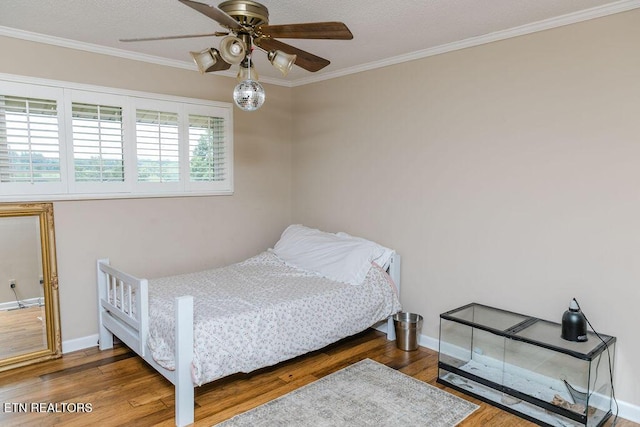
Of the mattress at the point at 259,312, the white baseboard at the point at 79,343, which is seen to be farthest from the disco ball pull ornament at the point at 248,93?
the white baseboard at the point at 79,343

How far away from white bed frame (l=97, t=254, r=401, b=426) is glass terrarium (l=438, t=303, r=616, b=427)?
78 centimetres

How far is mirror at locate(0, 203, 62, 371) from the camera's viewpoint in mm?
3158

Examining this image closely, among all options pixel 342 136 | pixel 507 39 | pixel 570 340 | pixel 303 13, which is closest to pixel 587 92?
pixel 507 39

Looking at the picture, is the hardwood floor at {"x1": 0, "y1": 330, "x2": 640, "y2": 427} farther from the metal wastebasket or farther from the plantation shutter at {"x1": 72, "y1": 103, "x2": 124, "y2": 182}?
the plantation shutter at {"x1": 72, "y1": 103, "x2": 124, "y2": 182}

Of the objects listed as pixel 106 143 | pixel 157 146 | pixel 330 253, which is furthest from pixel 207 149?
pixel 330 253

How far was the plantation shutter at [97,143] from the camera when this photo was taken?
3.35 m

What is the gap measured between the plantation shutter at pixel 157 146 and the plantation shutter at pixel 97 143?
161mm

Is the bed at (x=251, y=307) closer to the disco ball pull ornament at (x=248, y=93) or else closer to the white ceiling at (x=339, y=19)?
the disco ball pull ornament at (x=248, y=93)

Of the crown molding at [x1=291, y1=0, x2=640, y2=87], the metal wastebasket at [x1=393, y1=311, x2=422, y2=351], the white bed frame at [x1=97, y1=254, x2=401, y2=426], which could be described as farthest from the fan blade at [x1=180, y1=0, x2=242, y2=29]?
the metal wastebasket at [x1=393, y1=311, x2=422, y2=351]

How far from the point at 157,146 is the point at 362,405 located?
2.70m

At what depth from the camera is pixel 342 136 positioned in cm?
422

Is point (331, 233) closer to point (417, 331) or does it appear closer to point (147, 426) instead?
point (417, 331)

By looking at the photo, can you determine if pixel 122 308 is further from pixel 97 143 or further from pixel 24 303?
pixel 97 143

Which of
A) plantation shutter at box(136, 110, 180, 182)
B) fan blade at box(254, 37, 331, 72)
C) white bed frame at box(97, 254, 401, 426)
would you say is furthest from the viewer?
plantation shutter at box(136, 110, 180, 182)
